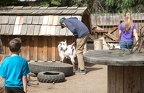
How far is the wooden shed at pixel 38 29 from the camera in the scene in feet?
38.0

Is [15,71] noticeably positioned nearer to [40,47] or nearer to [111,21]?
[40,47]

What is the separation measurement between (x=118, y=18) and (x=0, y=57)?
8226 millimetres

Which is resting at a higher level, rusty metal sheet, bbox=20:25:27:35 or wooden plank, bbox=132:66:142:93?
rusty metal sheet, bbox=20:25:27:35

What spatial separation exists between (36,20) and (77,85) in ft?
13.0

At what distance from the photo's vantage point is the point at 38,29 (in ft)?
38.5

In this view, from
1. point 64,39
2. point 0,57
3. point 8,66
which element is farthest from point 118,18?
point 8,66

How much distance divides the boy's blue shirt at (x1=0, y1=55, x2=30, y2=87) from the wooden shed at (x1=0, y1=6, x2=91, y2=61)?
6736 mm

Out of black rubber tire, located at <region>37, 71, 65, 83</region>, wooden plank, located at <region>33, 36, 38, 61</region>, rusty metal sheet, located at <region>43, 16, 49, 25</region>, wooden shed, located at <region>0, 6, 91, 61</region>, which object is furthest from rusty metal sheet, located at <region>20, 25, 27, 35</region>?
black rubber tire, located at <region>37, 71, 65, 83</region>

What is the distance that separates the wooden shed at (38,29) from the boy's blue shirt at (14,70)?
674 cm

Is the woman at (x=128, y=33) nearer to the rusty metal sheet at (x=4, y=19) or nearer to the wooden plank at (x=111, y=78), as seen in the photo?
the wooden plank at (x=111, y=78)

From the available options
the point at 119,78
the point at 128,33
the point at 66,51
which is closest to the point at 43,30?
the point at 66,51

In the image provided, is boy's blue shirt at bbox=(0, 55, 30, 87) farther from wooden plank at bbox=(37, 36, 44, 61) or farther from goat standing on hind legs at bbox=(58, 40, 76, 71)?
wooden plank at bbox=(37, 36, 44, 61)

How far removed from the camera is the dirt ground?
315 inches

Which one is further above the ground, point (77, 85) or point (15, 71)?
point (15, 71)
